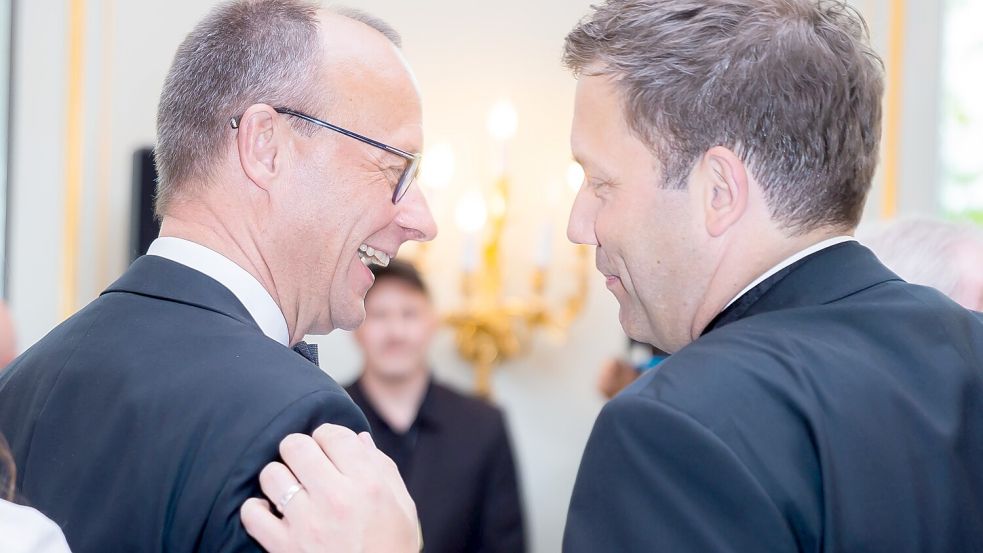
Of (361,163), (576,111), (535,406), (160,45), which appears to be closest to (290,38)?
(361,163)

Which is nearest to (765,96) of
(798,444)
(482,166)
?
(798,444)

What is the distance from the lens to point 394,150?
1.86 metres

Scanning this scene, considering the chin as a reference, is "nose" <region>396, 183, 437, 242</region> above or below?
above

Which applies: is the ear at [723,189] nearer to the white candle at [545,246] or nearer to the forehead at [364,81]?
the forehead at [364,81]

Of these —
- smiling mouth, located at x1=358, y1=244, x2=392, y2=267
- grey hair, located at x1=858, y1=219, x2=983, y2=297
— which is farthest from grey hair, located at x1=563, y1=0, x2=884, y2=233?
grey hair, located at x1=858, y1=219, x2=983, y2=297

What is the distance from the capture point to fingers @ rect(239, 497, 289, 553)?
132cm

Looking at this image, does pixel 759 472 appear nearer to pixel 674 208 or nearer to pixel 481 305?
pixel 674 208

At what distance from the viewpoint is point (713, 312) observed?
5.00 ft

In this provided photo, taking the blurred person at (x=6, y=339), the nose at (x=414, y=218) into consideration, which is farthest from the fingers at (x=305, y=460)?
the blurred person at (x=6, y=339)

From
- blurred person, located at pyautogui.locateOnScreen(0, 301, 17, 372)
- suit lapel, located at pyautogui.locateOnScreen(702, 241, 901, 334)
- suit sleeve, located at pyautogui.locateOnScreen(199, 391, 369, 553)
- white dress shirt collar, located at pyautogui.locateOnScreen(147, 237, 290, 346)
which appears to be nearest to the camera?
suit sleeve, located at pyautogui.locateOnScreen(199, 391, 369, 553)

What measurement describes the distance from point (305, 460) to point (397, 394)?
2.68 metres

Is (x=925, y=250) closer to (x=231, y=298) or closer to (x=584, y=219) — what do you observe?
(x=584, y=219)

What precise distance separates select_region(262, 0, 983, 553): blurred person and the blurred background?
3033mm

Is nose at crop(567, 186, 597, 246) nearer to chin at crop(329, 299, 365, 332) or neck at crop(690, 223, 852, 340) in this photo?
neck at crop(690, 223, 852, 340)
